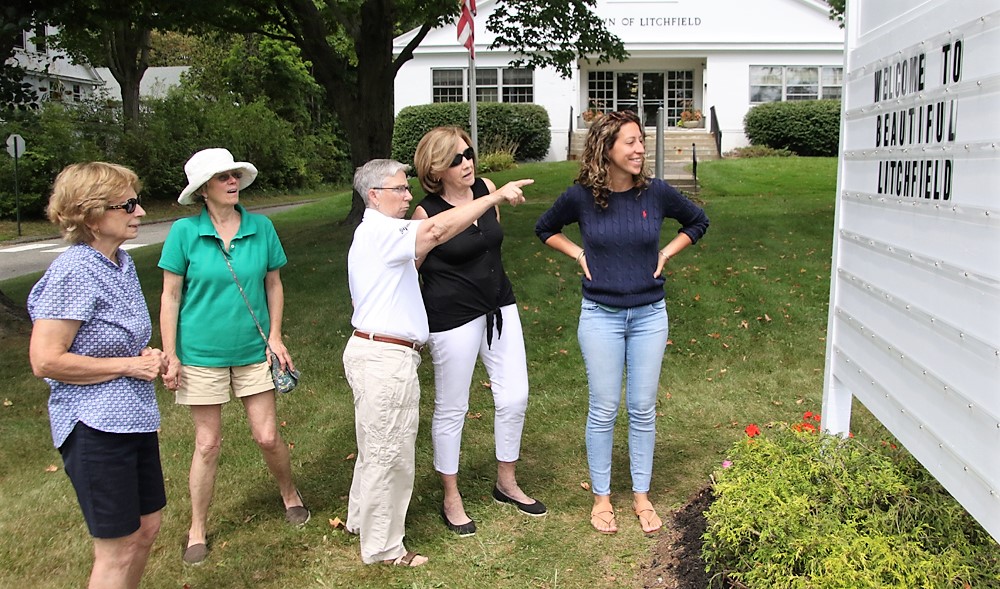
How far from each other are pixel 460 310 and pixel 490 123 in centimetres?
2276

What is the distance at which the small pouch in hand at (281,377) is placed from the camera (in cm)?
395

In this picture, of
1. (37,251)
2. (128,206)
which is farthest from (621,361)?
(37,251)

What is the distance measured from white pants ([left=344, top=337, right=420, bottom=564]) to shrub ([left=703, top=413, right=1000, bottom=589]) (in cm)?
135

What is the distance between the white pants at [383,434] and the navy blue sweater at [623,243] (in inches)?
38.4

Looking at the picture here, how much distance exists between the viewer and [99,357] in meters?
2.83

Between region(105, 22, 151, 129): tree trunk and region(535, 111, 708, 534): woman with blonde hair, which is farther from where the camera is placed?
region(105, 22, 151, 129): tree trunk

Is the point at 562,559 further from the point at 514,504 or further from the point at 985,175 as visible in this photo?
the point at 985,175

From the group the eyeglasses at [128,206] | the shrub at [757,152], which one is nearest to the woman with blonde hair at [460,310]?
the eyeglasses at [128,206]

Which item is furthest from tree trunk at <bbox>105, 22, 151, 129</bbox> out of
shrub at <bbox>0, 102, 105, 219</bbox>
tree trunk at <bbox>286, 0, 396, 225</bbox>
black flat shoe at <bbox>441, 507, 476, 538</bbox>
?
black flat shoe at <bbox>441, 507, 476, 538</bbox>

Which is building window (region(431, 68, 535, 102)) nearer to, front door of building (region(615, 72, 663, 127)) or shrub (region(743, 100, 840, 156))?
front door of building (region(615, 72, 663, 127))

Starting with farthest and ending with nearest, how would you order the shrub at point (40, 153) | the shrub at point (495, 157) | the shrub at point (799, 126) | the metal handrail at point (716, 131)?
the shrub at point (799, 126) < the metal handrail at point (716, 131) < the shrub at point (40, 153) < the shrub at point (495, 157)

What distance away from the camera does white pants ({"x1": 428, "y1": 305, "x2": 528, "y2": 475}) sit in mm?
4031

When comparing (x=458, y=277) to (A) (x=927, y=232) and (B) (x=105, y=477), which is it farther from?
(A) (x=927, y=232)

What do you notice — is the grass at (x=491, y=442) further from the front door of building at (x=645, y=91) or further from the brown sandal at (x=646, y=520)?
the front door of building at (x=645, y=91)
